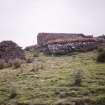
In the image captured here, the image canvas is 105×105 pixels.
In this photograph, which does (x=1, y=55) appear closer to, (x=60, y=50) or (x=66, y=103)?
(x=60, y=50)

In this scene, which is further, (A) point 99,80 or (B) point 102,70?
(B) point 102,70

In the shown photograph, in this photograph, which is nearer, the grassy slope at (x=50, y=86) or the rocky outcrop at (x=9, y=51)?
the grassy slope at (x=50, y=86)

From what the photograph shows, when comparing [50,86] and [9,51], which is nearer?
[50,86]

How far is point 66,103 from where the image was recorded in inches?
403

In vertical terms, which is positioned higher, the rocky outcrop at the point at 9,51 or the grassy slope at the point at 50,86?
the rocky outcrop at the point at 9,51

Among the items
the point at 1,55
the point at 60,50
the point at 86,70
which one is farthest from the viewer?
the point at 60,50

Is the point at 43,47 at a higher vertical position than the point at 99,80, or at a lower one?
higher

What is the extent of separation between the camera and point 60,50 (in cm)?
2458

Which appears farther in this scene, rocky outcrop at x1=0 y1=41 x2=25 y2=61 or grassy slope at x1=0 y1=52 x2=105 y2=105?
rocky outcrop at x1=0 y1=41 x2=25 y2=61

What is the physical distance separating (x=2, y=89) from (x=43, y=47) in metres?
15.7

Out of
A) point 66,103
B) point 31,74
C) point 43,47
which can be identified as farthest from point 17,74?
point 43,47

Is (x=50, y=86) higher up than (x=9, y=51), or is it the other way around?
(x=9, y=51)

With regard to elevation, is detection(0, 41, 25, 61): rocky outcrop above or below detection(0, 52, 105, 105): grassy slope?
above

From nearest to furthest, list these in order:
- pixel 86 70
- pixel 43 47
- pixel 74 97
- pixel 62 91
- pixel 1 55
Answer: pixel 74 97 → pixel 62 91 → pixel 86 70 → pixel 1 55 → pixel 43 47
